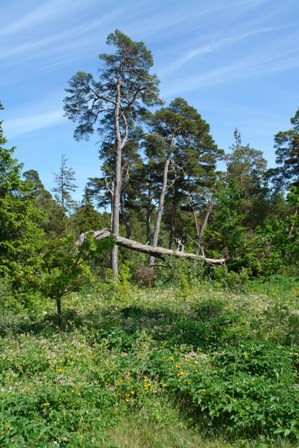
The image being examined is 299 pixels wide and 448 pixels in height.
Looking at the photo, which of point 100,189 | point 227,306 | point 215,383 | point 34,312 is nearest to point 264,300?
point 227,306

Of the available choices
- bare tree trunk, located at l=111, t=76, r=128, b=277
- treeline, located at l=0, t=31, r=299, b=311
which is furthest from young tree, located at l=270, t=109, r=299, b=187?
bare tree trunk, located at l=111, t=76, r=128, b=277

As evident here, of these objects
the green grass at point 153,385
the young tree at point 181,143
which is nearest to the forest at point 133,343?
the green grass at point 153,385

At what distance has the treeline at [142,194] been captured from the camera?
10659mm

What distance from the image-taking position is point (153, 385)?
5355 millimetres

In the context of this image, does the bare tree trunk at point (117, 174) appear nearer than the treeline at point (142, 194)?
No

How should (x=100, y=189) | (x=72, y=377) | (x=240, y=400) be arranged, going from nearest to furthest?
(x=240, y=400)
(x=72, y=377)
(x=100, y=189)

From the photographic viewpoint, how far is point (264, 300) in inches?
452

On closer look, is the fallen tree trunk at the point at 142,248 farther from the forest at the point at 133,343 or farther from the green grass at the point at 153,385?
the green grass at the point at 153,385

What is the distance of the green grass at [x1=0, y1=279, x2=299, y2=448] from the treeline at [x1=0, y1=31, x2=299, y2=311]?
1.93m

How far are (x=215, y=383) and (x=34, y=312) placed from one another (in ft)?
21.7

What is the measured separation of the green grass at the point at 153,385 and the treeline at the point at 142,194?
1.93 m

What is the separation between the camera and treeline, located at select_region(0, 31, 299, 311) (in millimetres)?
10659

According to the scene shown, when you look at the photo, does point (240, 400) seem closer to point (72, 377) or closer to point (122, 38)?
point (72, 377)

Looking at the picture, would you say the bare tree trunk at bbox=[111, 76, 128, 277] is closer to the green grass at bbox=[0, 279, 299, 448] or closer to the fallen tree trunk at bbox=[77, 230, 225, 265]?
the fallen tree trunk at bbox=[77, 230, 225, 265]
